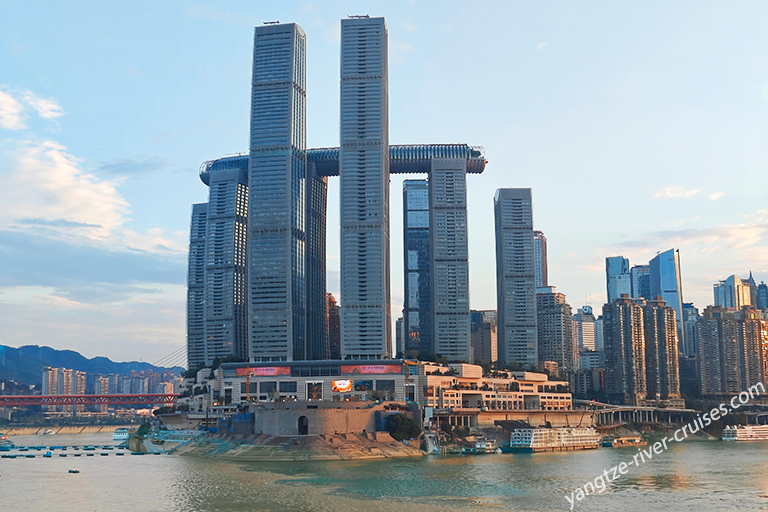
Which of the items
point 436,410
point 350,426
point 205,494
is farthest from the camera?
point 436,410

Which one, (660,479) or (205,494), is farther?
(660,479)

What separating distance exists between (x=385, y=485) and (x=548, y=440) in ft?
225

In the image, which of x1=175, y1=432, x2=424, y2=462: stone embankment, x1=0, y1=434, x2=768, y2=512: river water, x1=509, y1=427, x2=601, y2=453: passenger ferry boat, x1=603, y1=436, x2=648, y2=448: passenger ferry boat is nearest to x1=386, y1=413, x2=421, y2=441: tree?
x1=175, y1=432, x2=424, y2=462: stone embankment

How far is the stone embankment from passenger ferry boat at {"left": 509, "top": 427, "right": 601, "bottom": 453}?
24179 millimetres

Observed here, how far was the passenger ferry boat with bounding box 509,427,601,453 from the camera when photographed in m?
158

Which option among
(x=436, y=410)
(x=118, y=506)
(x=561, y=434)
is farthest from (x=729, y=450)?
(x=118, y=506)

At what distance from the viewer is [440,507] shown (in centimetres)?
8506

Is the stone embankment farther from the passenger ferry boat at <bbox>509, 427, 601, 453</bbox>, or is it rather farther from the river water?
the passenger ferry boat at <bbox>509, 427, 601, 453</bbox>

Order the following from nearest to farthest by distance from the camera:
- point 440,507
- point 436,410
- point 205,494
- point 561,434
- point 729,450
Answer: point 440,507, point 205,494, point 561,434, point 729,450, point 436,410

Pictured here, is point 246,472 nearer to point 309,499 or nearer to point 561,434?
point 309,499

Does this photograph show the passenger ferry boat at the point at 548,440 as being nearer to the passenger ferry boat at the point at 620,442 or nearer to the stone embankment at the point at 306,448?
the passenger ferry boat at the point at 620,442

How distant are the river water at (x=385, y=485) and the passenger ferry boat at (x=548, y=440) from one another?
11.9 meters

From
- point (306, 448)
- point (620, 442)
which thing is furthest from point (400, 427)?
point (620, 442)

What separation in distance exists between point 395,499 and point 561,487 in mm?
23872
